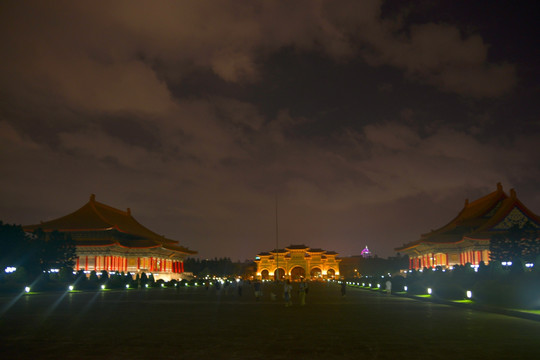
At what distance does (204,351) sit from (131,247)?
233 ft

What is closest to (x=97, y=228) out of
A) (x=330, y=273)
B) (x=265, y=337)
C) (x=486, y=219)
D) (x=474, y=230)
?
(x=474, y=230)

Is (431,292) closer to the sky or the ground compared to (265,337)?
closer to the ground

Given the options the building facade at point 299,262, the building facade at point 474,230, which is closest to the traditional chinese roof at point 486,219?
the building facade at point 474,230

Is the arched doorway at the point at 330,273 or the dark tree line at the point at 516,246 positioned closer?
the dark tree line at the point at 516,246

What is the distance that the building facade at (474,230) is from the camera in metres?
67.6

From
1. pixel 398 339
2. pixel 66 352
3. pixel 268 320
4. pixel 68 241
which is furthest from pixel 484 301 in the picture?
pixel 68 241

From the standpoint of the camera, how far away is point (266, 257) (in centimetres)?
14550

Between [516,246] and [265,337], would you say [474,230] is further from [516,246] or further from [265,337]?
[265,337]

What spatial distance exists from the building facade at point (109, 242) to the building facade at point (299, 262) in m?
55.4

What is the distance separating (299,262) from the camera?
14288 cm

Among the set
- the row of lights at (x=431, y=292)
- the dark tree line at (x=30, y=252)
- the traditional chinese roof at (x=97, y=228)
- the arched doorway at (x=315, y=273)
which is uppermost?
the traditional chinese roof at (x=97, y=228)

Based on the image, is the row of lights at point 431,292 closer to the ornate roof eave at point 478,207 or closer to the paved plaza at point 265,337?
the paved plaza at point 265,337

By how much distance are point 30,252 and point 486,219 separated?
61809 millimetres

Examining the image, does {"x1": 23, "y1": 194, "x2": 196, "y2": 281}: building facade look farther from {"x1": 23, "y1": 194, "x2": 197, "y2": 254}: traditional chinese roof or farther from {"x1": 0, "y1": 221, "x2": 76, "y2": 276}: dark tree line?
{"x1": 0, "y1": 221, "x2": 76, "y2": 276}: dark tree line
